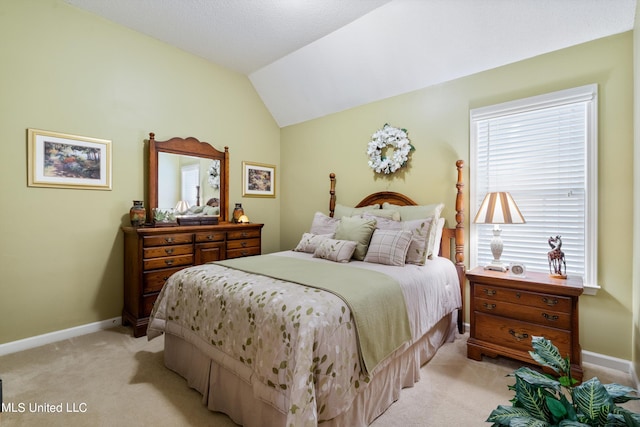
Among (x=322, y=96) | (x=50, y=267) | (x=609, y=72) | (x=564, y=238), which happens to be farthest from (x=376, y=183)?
(x=50, y=267)

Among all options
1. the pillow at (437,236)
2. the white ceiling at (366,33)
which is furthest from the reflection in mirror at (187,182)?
the pillow at (437,236)

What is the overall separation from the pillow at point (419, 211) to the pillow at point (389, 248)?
45cm

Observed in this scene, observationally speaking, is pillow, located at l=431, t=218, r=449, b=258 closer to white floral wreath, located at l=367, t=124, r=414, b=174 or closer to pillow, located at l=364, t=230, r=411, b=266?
pillow, located at l=364, t=230, r=411, b=266

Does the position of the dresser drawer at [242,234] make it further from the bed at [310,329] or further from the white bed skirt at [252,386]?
the white bed skirt at [252,386]

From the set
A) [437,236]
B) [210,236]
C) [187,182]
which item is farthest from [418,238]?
[187,182]

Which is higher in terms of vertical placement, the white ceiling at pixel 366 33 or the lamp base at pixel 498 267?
the white ceiling at pixel 366 33

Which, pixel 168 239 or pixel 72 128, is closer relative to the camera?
pixel 72 128

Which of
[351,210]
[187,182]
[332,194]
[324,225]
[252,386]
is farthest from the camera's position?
[332,194]

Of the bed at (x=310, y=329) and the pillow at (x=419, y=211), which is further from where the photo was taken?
the pillow at (x=419, y=211)

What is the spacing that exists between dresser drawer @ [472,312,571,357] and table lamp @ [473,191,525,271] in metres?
0.44

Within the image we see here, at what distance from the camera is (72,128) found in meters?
2.91

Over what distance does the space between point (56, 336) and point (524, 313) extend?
4008 millimetres

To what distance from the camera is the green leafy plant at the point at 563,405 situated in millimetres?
793

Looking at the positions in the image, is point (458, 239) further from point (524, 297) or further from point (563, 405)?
point (563, 405)
